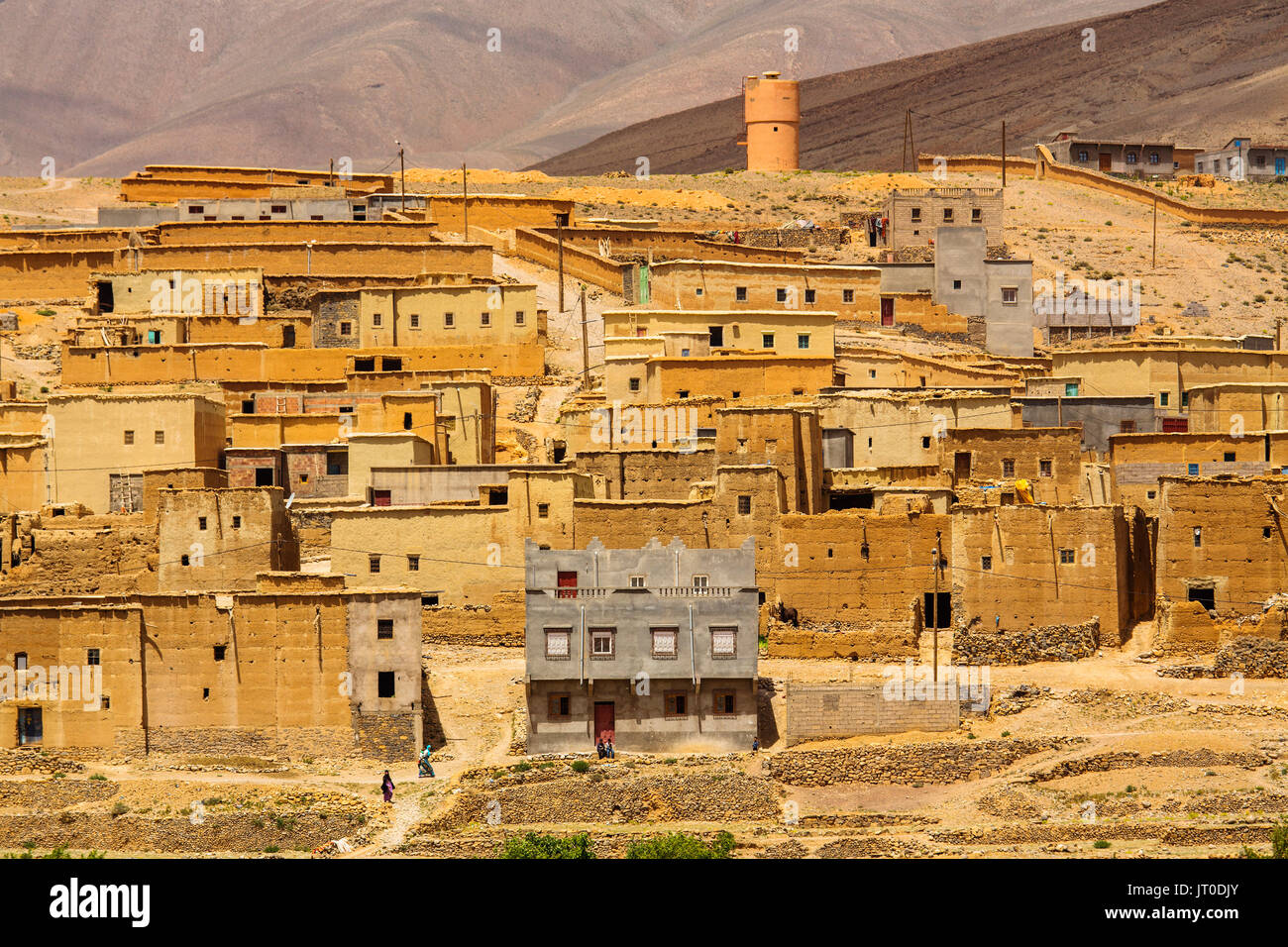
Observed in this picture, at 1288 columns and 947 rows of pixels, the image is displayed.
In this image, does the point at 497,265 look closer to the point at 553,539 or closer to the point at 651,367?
the point at 651,367

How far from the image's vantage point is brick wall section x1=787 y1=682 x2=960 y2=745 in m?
35.9

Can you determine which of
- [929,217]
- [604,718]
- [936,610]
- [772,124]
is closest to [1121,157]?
[772,124]

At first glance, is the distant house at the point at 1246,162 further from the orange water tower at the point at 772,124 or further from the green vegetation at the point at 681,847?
the green vegetation at the point at 681,847

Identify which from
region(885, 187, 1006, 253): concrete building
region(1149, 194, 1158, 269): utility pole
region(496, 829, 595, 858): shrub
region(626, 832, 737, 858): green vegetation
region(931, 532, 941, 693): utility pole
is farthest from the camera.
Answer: region(1149, 194, 1158, 269): utility pole

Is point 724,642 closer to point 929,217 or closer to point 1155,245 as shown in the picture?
point 929,217

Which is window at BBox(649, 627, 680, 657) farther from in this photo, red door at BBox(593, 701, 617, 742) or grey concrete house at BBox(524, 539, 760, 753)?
red door at BBox(593, 701, 617, 742)

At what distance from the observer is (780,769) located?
114 feet

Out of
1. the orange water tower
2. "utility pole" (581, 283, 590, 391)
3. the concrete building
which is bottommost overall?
"utility pole" (581, 283, 590, 391)

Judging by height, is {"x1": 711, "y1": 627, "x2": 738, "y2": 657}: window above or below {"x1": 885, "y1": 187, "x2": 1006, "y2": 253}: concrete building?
below

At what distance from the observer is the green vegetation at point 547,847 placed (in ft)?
103

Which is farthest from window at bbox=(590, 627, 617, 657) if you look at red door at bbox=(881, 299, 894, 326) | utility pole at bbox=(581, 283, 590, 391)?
red door at bbox=(881, 299, 894, 326)

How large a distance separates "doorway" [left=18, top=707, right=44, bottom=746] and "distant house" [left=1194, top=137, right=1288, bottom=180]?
6759cm
